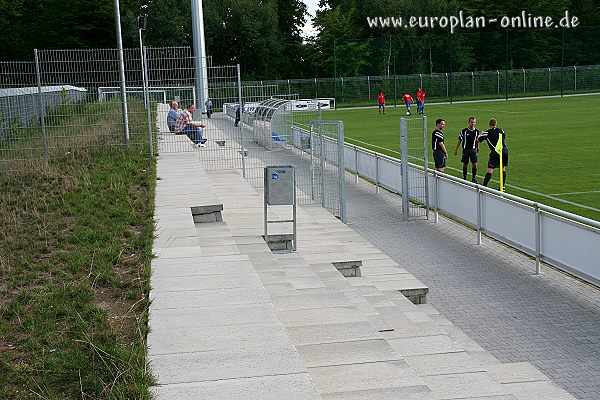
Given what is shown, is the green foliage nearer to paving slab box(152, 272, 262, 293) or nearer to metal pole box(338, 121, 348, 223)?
paving slab box(152, 272, 262, 293)

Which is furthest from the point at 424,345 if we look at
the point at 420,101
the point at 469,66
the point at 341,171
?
the point at 469,66

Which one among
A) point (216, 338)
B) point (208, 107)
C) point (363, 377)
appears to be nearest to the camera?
point (363, 377)

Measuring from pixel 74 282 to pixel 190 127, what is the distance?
13115 millimetres

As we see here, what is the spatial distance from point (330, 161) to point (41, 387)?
15960 millimetres

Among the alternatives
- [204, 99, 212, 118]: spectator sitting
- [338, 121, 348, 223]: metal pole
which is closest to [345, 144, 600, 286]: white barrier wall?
[338, 121, 348, 223]: metal pole

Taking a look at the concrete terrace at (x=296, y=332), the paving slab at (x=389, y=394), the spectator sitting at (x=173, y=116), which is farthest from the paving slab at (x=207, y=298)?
the spectator sitting at (x=173, y=116)

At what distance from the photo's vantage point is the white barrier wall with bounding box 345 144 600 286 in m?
12.1

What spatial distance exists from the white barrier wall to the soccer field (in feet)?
9.25

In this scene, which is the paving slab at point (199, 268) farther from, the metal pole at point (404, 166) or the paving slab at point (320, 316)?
the metal pole at point (404, 166)

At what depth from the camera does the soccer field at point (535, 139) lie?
22.2 meters

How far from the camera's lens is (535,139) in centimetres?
3616

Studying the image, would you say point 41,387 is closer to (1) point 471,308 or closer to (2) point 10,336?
(2) point 10,336

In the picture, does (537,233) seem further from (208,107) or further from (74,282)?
(208,107)

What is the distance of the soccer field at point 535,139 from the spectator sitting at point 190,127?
757cm
